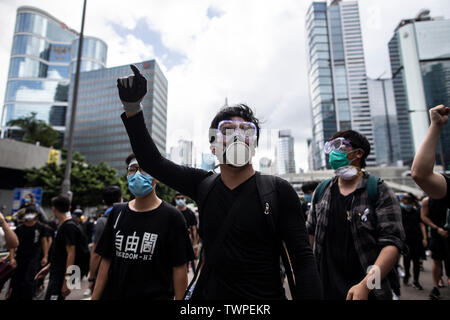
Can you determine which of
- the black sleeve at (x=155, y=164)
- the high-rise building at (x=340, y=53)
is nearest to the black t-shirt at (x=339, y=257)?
the black sleeve at (x=155, y=164)

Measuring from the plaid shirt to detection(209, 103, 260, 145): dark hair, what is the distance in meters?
1.09

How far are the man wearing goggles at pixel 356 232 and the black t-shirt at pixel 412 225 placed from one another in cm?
492

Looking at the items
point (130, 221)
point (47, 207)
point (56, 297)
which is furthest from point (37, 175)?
point (130, 221)

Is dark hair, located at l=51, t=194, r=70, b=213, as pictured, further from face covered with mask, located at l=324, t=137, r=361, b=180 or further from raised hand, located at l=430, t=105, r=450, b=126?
raised hand, located at l=430, t=105, r=450, b=126

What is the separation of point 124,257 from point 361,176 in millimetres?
2101

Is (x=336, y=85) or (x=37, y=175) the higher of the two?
(x=336, y=85)

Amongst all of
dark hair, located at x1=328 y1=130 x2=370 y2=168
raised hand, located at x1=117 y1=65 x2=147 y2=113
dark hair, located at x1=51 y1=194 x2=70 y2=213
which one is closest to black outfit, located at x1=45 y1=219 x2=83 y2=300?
dark hair, located at x1=51 y1=194 x2=70 y2=213

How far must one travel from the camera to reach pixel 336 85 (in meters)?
87.0

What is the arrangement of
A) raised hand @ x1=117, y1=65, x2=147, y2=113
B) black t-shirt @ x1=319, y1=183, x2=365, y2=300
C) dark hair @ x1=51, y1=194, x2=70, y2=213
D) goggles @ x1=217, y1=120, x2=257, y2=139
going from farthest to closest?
dark hair @ x1=51, y1=194, x2=70, y2=213, black t-shirt @ x1=319, y1=183, x2=365, y2=300, goggles @ x1=217, y1=120, x2=257, y2=139, raised hand @ x1=117, y1=65, x2=147, y2=113

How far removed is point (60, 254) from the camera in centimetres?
359

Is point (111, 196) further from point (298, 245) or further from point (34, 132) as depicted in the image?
point (34, 132)

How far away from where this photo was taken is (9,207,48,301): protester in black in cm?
417

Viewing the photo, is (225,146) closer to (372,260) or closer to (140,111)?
(140,111)

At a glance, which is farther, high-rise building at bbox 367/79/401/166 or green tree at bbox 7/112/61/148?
high-rise building at bbox 367/79/401/166
